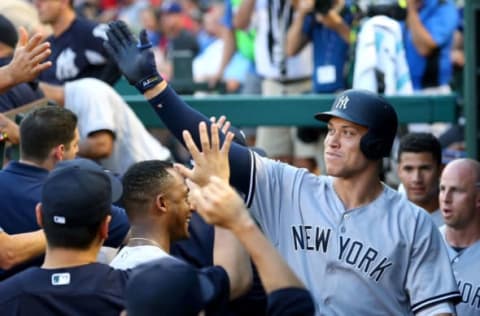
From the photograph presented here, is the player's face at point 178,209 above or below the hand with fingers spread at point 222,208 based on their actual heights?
below

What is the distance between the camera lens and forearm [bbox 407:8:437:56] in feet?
31.8

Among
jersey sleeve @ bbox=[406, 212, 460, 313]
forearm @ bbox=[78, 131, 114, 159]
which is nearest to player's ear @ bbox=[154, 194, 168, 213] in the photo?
jersey sleeve @ bbox=[406, 212, 460, 313]

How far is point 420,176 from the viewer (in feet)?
22.9

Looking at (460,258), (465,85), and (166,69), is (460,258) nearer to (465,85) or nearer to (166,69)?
(465,85)

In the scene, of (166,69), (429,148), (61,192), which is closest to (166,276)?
(61,192)

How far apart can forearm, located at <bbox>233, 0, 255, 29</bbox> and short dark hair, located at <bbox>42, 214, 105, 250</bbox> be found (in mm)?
6596

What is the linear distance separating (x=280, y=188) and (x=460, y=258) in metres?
1.41

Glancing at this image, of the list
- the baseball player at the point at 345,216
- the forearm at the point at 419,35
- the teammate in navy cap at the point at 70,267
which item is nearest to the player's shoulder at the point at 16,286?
the teammate in navy cap at the point at 70,267

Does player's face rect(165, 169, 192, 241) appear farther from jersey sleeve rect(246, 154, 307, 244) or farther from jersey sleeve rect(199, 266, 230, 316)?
jersey sleeve rect(199, 266, 230, 316)

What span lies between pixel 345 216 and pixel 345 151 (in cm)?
28

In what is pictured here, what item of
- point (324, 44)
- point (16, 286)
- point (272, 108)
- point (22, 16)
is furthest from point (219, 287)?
point (324, 44)

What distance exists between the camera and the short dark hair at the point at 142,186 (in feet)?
16.4

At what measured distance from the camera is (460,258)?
6078 millimetres

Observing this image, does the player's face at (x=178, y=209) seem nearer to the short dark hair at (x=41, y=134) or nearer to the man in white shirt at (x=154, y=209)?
the man in white shirt at (x=154, y=209)
